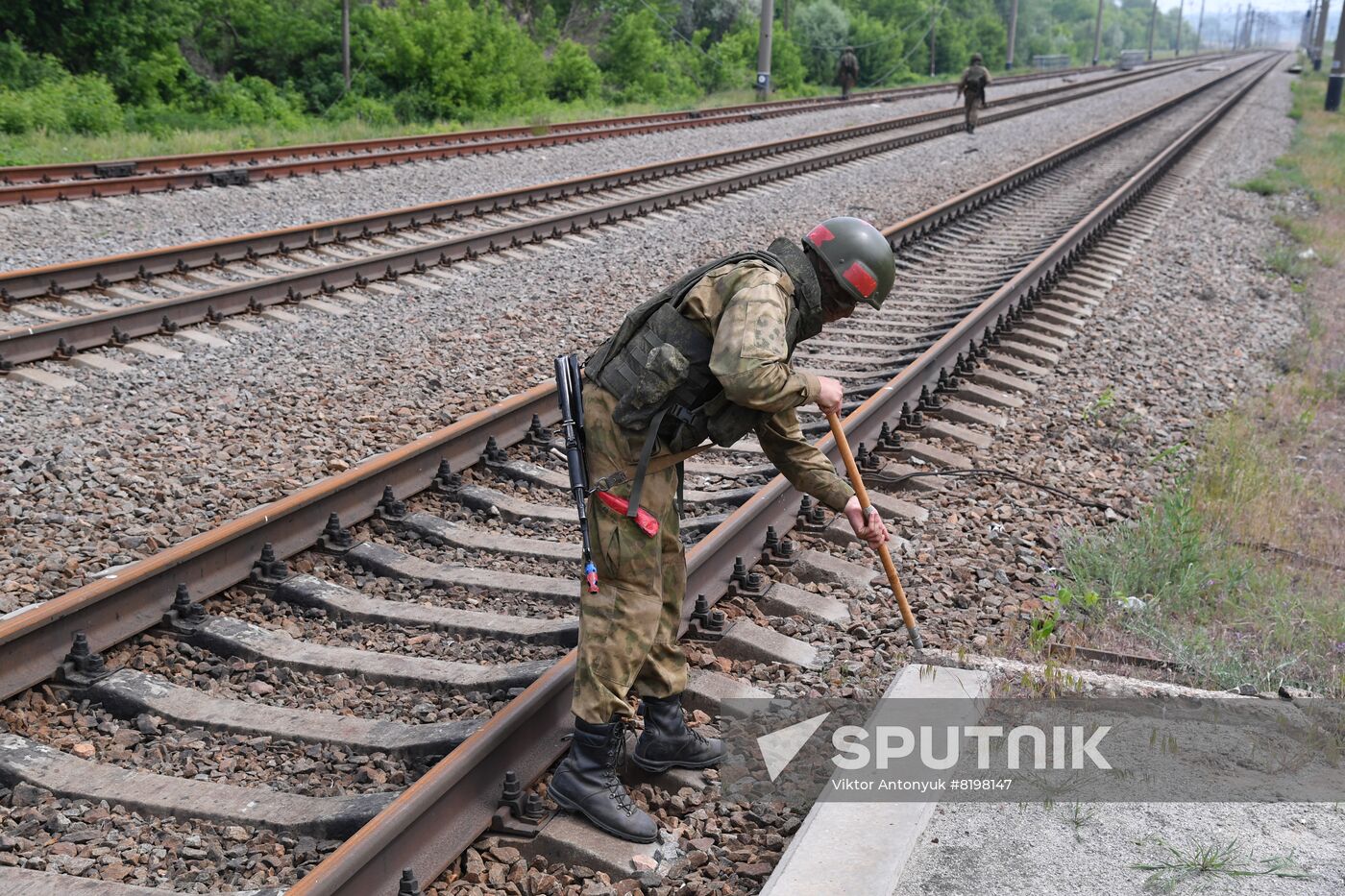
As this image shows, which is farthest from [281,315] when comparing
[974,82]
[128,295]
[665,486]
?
[974,82]

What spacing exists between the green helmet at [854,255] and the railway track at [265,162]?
10.9 m

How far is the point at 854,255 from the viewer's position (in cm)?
368

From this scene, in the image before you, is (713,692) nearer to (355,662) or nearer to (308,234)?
(355,662)

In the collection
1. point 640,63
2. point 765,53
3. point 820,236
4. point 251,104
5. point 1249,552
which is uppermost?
point 765,53

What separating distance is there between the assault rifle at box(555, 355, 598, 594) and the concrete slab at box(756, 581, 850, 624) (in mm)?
1439

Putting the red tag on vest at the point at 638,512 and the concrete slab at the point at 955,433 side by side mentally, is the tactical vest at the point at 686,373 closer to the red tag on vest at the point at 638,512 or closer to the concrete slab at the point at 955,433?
the red tag on vest at the point at 638,512

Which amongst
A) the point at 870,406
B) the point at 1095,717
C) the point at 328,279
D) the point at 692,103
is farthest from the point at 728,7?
the point at 1095,717

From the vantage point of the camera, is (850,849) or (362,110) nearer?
(850,849)

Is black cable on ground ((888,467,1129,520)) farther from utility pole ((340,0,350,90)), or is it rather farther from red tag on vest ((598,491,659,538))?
utility pole ((340,0,350,90))

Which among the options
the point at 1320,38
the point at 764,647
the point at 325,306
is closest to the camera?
the point at 764,647

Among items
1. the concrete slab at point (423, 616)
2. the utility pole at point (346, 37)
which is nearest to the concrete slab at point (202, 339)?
the concrete slab at point (423, 616)

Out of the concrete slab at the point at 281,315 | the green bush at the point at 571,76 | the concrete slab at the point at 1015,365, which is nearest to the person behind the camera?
the concrete slab at the point at 1015,365

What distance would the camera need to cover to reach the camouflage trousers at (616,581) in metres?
3.70

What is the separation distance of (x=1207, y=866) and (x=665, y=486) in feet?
6.14
